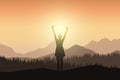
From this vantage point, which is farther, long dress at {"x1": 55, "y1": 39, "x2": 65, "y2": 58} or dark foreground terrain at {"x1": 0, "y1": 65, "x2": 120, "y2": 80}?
long dress at {"x1": 55, "y1": 39, "x2": 65, "y2": 58}

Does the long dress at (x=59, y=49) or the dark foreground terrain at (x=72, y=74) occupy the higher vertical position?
the long dress at (x=59, y=49)

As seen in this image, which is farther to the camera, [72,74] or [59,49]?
[59,49]

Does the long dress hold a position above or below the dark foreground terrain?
above

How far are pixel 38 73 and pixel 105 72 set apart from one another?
5060mm

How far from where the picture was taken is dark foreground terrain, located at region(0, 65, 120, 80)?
3291 cm

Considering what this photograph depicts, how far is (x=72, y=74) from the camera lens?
34188 mm

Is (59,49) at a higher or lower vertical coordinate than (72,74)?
higher

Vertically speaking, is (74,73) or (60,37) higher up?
(60,37)

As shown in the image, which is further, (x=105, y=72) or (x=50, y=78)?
(x=105, y=72)

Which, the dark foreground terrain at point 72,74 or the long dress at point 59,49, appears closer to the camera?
the dark foreground terrain at point 72,74

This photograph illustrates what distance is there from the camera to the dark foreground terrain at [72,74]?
108ft

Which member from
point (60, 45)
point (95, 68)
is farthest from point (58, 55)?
point (95, 68)

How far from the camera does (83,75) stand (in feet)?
111

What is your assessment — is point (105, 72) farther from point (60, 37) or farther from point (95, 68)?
point (60, 37)
